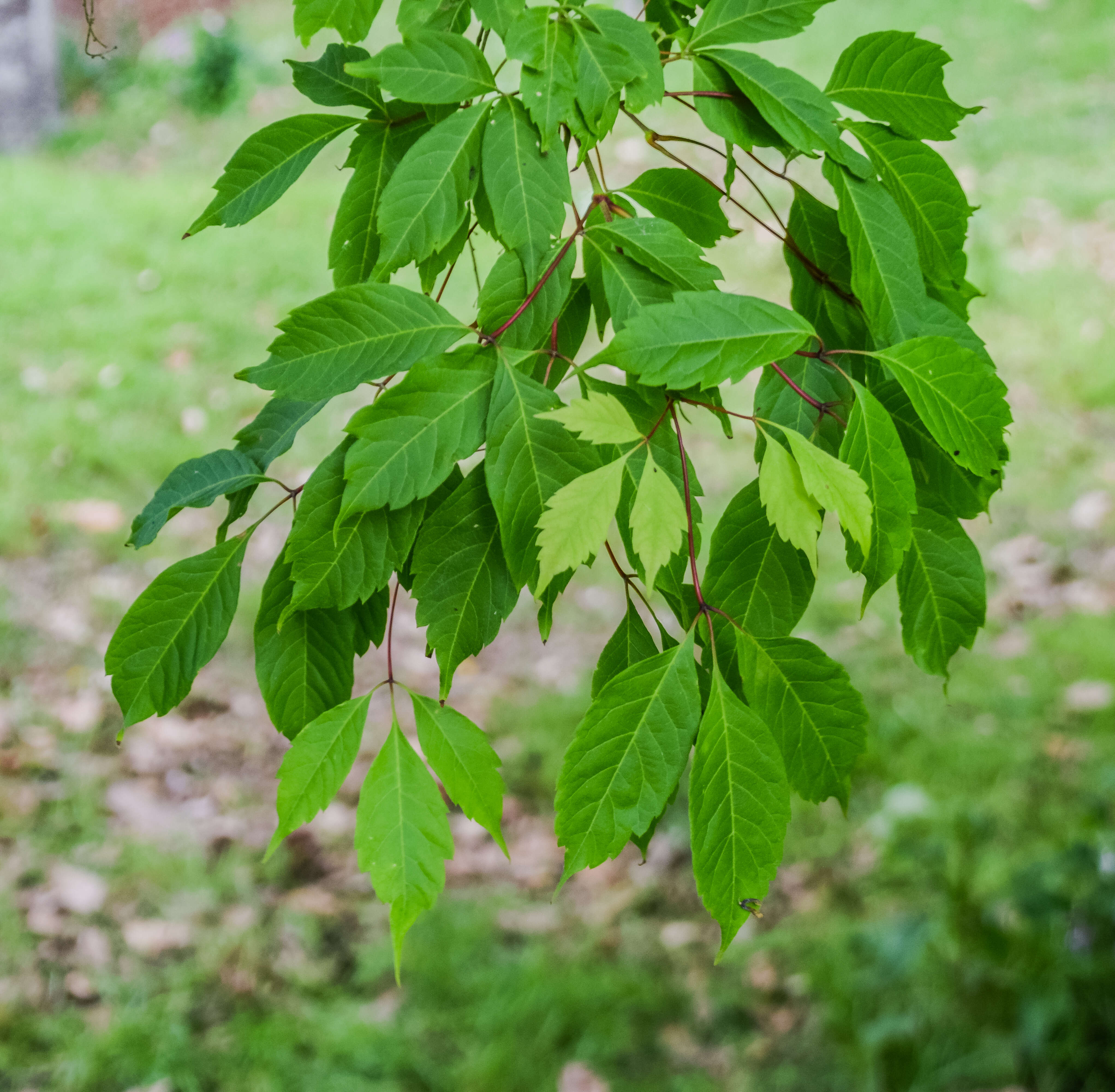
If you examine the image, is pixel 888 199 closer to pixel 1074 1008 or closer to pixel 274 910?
pixel 1074 1008

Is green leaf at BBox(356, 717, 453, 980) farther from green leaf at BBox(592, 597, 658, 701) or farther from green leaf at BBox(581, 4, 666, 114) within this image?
green leaf at BBox(581, 4, 666, 114)

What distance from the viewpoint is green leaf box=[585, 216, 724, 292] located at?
0.56m

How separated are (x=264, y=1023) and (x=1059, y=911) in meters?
1.32

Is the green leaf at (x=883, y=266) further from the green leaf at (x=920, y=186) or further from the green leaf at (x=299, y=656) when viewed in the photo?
the green leaf at (x=299, y=656)

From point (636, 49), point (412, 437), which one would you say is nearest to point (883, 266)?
point (636, 49)

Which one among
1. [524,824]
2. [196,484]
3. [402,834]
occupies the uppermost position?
[196,484]

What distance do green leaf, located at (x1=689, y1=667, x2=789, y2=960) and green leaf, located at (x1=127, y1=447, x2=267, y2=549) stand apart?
33 cm

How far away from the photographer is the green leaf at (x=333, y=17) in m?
0.57

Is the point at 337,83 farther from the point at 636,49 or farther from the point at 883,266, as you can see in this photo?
the point at 883,266

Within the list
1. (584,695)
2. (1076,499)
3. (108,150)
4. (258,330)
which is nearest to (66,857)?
(584,695)

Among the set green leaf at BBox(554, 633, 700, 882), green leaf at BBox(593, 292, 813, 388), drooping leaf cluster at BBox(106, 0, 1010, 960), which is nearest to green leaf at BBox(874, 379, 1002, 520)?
drooping leaf cluster at BBox(106, 0, 1010, 960)

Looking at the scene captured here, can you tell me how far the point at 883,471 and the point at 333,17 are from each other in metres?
Result: 0.38

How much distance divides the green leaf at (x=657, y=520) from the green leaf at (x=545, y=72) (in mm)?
190

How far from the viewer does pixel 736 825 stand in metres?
0.53
